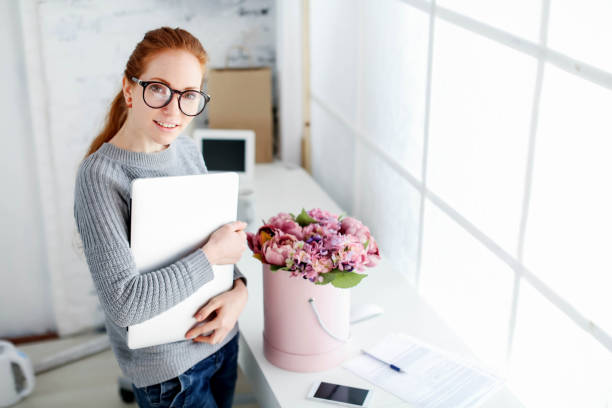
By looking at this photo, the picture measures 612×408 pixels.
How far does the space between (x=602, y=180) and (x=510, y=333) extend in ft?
1.58

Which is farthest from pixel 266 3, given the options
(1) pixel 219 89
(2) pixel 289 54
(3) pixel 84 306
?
(3) pixel 84 306

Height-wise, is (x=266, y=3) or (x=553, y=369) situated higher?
(x=266, y=3)

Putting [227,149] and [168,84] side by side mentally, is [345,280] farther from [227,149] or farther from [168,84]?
[227,149]

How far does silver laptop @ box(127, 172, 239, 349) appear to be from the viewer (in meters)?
1.22

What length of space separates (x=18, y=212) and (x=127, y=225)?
5.34ft

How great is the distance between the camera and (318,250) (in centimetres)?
136

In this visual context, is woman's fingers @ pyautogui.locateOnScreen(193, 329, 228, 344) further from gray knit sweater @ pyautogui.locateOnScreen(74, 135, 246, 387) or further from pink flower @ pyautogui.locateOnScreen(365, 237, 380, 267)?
pink flower @ pyautogui.locateOnScreen(365, 237, 380, 267)

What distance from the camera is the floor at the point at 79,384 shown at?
240cm

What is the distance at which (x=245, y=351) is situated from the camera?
64.3 inches

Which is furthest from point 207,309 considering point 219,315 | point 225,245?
point 225,245

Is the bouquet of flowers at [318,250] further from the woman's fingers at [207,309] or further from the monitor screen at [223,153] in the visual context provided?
the monitor screen at [223,153]

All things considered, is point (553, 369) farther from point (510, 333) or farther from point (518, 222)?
point (518, 222)

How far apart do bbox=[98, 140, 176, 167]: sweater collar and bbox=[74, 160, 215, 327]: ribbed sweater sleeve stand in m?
0.03

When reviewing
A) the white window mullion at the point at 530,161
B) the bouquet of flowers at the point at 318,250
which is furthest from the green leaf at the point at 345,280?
Answer: the white window mullion at the point at 530,161
